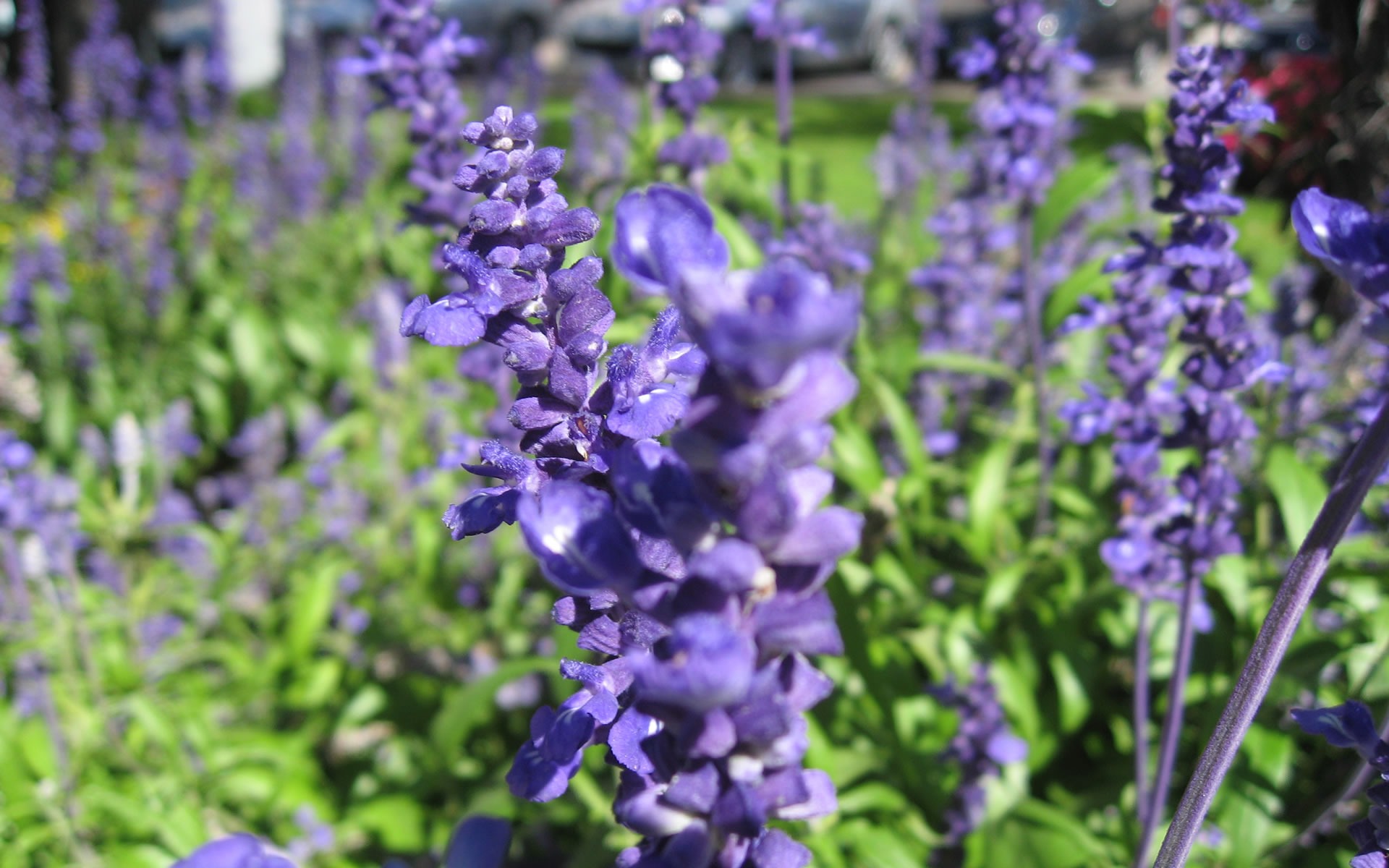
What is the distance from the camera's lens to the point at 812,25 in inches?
711

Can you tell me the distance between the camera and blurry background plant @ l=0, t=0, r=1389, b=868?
2770 mm

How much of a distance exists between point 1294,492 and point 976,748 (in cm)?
117

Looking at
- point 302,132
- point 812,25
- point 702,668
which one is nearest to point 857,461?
point 702,668

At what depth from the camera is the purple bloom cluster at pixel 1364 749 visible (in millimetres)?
1271

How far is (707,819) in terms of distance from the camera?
0.98 meters

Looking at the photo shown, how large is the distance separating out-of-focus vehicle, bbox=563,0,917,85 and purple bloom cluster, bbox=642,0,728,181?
44.0 ft

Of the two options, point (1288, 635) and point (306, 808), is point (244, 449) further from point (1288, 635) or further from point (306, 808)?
point (1288, 635)

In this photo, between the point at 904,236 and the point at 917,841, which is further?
the point at 904,236

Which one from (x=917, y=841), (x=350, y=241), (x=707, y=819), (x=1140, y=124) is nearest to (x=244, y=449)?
(x=350, y=241)

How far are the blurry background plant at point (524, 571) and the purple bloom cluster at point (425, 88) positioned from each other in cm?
11

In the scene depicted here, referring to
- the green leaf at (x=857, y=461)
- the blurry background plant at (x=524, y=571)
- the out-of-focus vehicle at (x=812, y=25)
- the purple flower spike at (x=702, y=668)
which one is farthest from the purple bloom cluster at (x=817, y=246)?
the out-of-focus vehicle at (x=812, y=25)

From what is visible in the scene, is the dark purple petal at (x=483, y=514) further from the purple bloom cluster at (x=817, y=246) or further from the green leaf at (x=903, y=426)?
the green leaf at (x=903, y=426)

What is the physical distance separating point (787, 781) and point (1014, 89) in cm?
308

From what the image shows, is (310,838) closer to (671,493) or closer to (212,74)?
(671,493)
